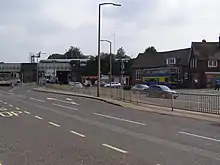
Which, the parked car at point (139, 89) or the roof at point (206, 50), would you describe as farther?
the roof at point (206, 50)

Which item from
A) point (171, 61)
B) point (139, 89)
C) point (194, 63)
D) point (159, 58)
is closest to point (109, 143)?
point (139, 89)

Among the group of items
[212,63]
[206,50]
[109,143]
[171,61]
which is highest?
[206,50]

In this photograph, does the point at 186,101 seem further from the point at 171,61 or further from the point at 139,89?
the point at 171,61

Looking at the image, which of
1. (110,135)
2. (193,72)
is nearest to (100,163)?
(110,135)

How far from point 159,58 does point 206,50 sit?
676 inches

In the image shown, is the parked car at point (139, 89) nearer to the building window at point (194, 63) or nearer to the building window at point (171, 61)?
the building window at point (194, 63)

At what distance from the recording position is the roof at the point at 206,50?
84250 mm

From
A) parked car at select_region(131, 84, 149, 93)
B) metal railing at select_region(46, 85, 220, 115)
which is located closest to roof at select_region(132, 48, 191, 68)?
parked car at select_region(131, 84, 149, 93)

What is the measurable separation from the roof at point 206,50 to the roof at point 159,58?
167 inches

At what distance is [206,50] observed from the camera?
281ft

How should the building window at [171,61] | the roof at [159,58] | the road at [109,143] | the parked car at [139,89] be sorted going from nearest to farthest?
the road at [109,143], the parked car at [139,89], the roof at [159,58], the building window at [171,61]

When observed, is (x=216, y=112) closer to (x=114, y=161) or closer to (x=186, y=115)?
(x=186, y=115)

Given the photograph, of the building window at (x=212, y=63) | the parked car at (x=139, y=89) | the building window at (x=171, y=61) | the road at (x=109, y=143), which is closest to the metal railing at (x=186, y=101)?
the parked car at (x=139, y=89)

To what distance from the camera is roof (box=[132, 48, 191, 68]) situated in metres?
91.3
